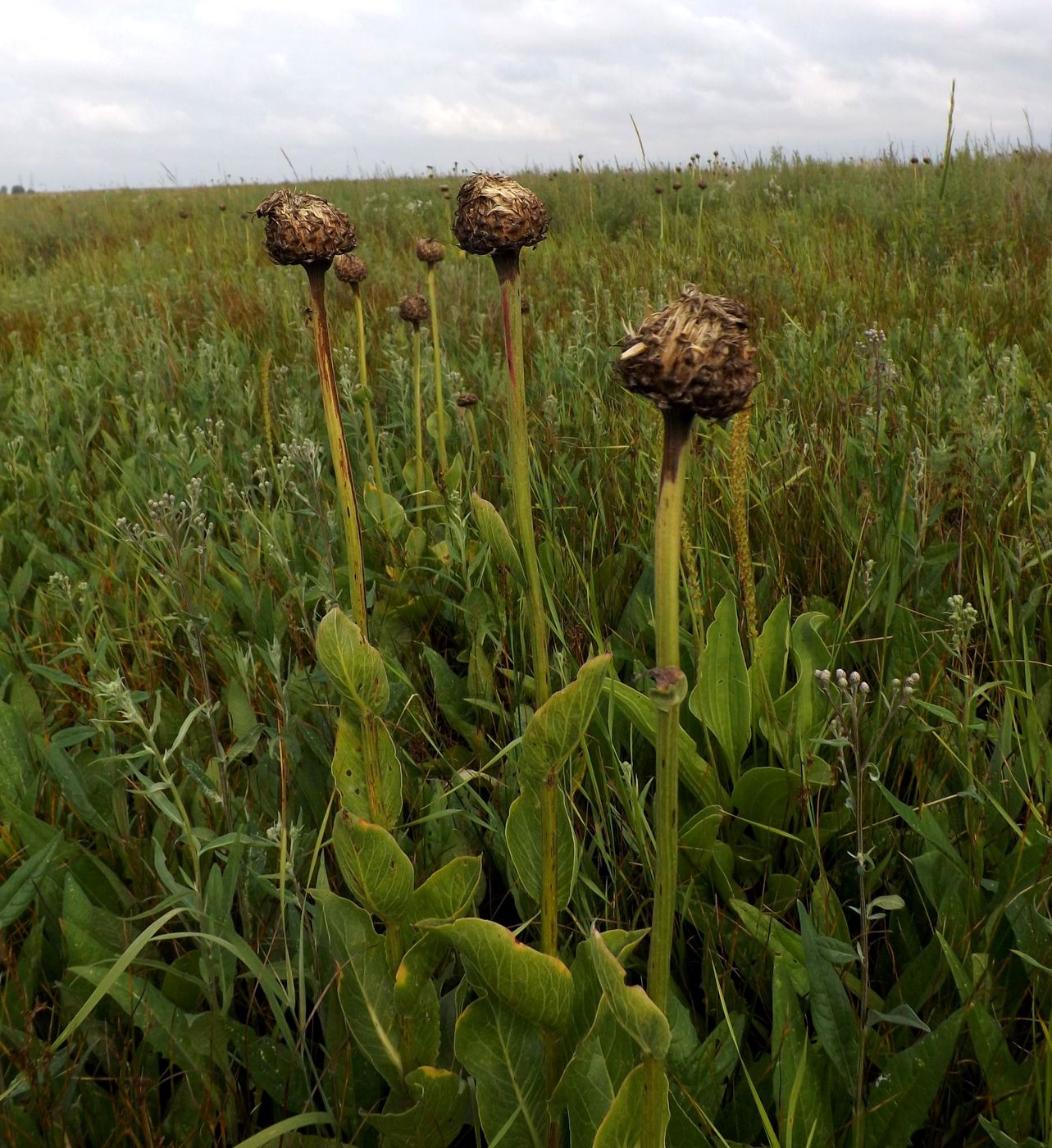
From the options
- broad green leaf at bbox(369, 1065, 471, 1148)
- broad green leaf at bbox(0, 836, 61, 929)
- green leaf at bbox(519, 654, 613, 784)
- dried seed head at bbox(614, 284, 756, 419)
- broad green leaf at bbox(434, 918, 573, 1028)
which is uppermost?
dried seed head at bbox(614, 284, 756, 419)

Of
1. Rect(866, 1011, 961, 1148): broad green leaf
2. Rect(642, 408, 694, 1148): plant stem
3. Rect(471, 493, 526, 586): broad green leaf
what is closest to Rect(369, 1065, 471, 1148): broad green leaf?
Rect(642, 408, 694, 1148): plant stem

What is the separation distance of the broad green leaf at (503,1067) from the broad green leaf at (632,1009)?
0.33 metres

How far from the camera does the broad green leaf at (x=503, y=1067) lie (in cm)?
102

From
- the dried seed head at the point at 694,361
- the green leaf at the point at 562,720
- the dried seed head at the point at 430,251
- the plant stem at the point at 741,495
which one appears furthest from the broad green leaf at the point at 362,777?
the dried seed head at the point at 430,251

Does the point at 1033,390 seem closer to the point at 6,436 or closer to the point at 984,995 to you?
the point at 984,995

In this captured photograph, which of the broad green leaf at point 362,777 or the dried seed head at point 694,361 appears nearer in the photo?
the dried seed head at point 694,361

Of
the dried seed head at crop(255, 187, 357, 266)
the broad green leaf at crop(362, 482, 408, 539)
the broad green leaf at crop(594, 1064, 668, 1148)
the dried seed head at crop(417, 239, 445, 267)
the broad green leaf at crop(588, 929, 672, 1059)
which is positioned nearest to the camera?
the broad green leaf at crop(588, 929, 672, 1059)

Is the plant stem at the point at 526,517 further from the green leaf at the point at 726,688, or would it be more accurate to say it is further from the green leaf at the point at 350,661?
the green leaf at the point at 726,688

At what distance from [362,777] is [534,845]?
0.73 feet

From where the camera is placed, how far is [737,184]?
8.36 m

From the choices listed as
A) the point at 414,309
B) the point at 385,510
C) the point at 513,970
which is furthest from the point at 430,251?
the point at 513,970

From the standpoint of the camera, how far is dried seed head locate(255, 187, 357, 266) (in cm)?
114

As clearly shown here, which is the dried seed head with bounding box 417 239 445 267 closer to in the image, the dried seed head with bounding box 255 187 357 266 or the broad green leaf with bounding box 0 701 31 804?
the dried seed head with bounding box 255 187 357 266

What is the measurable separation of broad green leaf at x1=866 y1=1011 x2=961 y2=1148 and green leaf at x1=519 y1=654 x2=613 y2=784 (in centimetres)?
53
